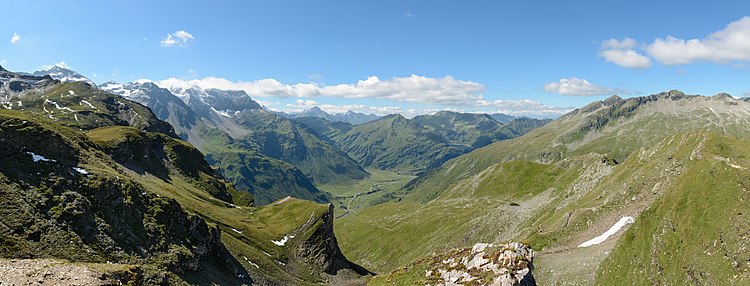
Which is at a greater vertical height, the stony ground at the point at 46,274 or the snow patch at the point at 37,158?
the snow patch at the point at 37,158

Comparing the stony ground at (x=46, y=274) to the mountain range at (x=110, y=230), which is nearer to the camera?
the stony ground at (x=46, y=274)

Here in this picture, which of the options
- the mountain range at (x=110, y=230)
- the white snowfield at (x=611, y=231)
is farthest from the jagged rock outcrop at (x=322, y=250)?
the white snowfield at (x=611, y=231)

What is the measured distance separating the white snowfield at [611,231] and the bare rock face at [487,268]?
233ft

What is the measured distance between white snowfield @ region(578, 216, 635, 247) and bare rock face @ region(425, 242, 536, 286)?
7109 centimetres

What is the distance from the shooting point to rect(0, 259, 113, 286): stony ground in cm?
3594

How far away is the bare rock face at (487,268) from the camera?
2955cm

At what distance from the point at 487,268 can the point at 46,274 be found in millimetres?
39369

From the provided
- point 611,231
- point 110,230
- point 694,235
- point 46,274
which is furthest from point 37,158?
point 694,235

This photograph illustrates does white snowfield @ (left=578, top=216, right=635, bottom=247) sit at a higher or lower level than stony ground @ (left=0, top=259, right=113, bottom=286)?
lower

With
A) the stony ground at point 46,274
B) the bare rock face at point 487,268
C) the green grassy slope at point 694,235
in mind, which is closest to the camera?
the bare rock face at point 487,268

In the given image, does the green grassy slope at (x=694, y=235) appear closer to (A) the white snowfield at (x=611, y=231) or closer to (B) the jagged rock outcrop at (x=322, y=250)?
(A) the white snowfield at (x=611, y=231)

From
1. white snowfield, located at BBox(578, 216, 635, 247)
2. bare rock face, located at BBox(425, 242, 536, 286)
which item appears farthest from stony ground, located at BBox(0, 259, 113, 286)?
white snowfield, located at BBox(578, 216, 635, 247)

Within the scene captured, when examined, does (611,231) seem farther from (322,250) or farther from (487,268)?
(322,250)

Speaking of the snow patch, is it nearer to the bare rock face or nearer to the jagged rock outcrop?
the jagged rock outcrop
